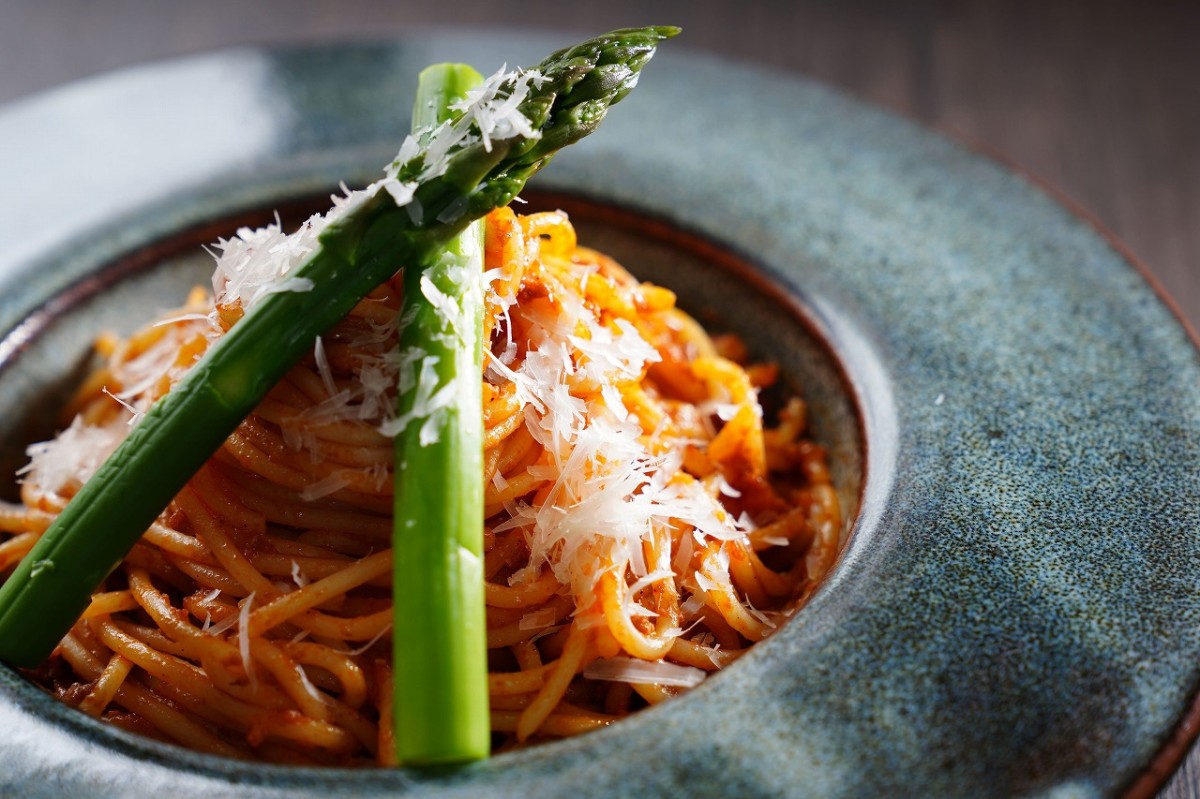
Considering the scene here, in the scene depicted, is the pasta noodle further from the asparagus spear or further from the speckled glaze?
the speckled glaze

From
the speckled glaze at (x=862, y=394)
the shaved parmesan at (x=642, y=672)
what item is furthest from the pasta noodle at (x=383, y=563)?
the speckled glaze at (x=862, y=394)

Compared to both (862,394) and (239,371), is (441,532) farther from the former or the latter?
(862,394)

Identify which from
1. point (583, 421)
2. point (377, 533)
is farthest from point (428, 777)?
point (583, 421)

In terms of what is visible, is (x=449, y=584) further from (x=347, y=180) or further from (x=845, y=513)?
(x=347, y=180)

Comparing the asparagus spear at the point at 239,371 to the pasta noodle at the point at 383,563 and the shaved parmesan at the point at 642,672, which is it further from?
the shaved parmesan at the point at 642,672

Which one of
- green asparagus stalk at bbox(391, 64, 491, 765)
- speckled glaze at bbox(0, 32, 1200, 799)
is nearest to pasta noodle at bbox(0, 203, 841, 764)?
green asparagus stalk at bbox(391, 64, 491, 765)

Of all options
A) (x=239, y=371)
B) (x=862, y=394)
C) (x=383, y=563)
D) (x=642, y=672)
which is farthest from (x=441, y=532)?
(x=862, y=394)

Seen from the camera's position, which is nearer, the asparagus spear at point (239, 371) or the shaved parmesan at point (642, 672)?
the asparagus spear at point (239, 371)
